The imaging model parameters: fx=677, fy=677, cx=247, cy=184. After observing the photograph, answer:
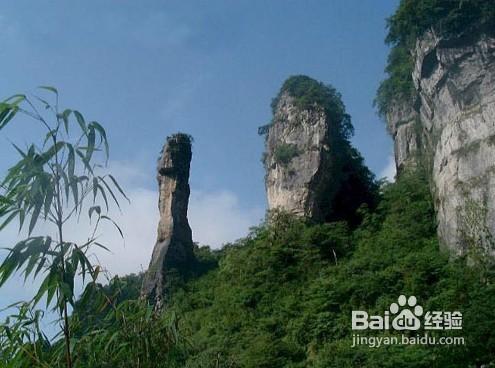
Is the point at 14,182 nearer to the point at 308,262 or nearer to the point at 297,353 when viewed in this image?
the point at 297,353

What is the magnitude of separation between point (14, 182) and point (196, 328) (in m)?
15.8

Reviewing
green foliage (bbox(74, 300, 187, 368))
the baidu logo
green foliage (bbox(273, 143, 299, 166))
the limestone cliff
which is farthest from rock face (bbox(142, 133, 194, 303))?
green foliage (bbox(74, 300, 187, 368))

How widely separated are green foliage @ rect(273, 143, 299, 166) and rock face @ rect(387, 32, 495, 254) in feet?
15.2

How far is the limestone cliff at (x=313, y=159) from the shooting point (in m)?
21.9

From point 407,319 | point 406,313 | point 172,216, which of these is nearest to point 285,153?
point 172,216

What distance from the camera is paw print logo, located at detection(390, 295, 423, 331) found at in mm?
12125

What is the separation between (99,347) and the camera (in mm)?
3059

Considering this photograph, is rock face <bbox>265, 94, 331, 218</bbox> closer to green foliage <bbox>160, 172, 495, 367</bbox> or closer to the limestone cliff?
the limestone cliff

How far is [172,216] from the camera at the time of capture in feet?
79.2

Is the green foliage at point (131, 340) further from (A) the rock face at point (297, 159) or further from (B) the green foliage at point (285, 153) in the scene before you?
(B) the green foliage at point (285, 153)

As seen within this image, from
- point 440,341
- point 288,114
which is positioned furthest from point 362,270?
point 288,114

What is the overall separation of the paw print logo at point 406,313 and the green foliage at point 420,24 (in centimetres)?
791

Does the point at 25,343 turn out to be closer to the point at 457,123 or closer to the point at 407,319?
the point at 407,319

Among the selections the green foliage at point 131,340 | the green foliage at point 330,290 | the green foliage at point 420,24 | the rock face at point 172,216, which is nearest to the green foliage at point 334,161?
the green foliage at point 330,290
